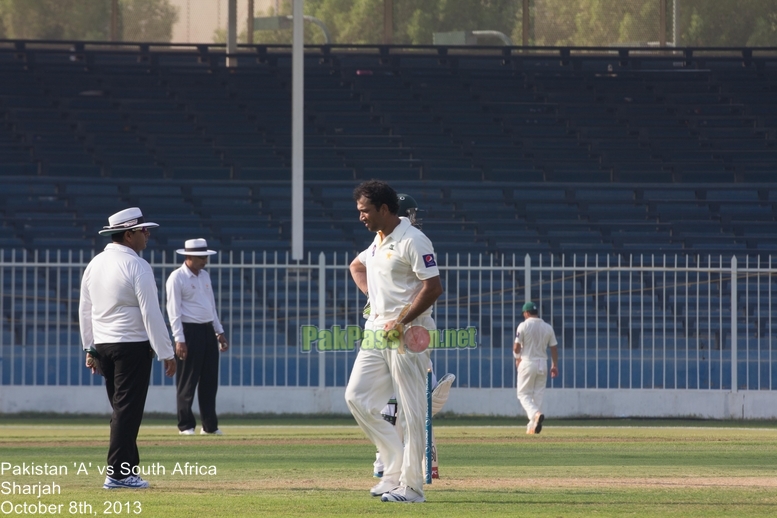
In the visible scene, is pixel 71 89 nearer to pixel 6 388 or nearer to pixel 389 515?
pixel 6 388

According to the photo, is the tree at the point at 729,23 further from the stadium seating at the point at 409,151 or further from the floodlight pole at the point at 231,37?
the floodlight pole at the point at 231,37

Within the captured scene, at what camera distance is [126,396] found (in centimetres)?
750

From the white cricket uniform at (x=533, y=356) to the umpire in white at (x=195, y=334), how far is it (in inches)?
148

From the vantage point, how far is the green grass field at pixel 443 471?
6711 millimetres

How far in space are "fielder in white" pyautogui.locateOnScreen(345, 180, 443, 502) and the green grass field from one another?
0.22 meters

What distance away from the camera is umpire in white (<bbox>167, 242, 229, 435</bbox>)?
1237 centimetres

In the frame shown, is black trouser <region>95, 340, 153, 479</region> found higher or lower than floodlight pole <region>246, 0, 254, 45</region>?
lower

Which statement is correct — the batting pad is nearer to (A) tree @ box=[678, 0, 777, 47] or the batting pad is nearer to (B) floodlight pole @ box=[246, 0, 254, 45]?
(B) floodlight pole @ box=[246, 0, 254, 45]

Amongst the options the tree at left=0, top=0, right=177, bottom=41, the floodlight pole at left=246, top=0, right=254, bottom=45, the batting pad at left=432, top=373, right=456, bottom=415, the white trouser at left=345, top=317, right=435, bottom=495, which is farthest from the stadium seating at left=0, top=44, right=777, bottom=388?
the white trouser at left=345, top=317, right=435, bottom=495

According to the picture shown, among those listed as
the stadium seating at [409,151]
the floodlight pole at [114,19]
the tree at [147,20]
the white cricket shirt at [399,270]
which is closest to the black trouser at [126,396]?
the white cricket shirt at [399,270]

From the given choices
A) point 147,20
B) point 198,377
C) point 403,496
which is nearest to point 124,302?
point 403,496

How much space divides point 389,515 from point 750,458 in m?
4.99

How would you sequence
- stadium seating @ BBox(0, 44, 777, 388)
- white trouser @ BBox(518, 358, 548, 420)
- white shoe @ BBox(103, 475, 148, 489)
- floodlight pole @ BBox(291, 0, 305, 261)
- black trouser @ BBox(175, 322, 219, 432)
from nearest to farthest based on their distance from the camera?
white shoe @ BBox(103, 475, 148, 489), black trouser @ BBox(175, 322, 219, 432), white trouser @ BBox(518, 358, 548, 420), floodlight pole @ BBox(291, 0, 305, 261), stadium seating @ BBox(0, 44, 777, 388)

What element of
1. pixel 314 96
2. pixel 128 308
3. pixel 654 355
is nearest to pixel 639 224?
pixel 654 355
